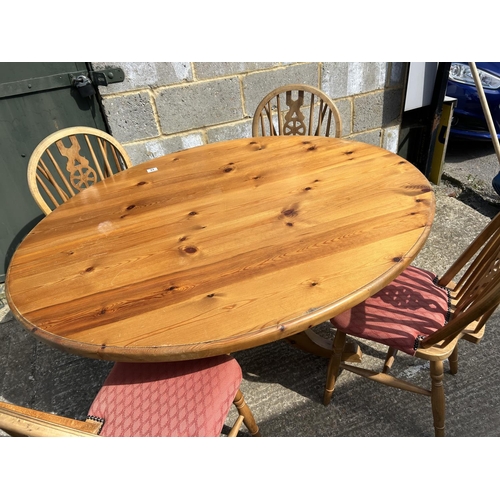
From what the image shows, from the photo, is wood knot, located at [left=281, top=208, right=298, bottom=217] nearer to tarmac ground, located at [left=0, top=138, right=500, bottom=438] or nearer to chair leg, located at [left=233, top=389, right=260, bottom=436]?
chair leg, located at [left=233, top=389, right=260, bottom=436]

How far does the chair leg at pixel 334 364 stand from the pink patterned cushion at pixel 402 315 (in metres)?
0.14

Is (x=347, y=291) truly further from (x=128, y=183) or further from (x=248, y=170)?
(x=128, y=183)

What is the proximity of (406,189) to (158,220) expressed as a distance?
3.08 ft

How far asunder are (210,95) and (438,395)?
2.16 m

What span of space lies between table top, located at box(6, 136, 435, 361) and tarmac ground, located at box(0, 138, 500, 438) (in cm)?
92

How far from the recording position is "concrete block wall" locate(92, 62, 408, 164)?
93.9 inches

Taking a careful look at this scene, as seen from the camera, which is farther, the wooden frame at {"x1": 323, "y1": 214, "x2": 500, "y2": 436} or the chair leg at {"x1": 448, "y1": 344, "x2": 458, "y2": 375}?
the chair leg at {"x1": 448, "y1": 344, "x2": 458, "y2": 375}

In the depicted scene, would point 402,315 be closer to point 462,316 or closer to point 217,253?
point 462,316

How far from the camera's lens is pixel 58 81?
2266 millimetres

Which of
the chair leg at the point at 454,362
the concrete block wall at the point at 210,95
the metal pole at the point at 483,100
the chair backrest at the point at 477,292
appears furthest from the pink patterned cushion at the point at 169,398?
the metal pole at the point at 483,100

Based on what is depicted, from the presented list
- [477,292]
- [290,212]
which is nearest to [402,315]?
[477,292]

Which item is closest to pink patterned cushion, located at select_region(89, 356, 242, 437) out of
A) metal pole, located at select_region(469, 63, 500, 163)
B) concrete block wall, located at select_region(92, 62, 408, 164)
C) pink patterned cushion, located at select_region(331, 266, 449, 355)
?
pink patterned cushion, located at select_region(331, 266, 449, 355)

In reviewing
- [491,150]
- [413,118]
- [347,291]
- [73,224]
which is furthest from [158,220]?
[491,150]

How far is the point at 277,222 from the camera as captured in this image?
4.37 feet
